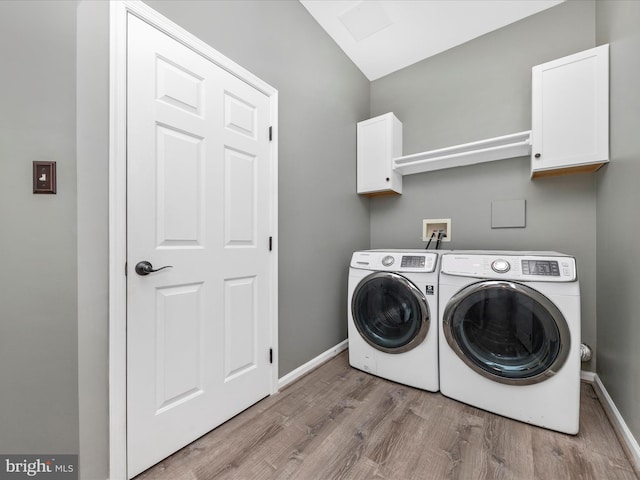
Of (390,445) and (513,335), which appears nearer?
(390,445)

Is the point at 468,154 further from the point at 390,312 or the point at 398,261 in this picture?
the point at 390,312

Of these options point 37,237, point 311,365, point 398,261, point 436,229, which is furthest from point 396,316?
point 37,237

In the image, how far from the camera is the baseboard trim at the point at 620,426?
115 cm

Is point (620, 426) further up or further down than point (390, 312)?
further down

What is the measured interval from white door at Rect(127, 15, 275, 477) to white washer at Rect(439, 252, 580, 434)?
1.14m

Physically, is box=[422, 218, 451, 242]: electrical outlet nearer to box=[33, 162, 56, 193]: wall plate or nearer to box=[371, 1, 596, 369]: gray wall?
box=[371, 1, 596, 369]: gray wall

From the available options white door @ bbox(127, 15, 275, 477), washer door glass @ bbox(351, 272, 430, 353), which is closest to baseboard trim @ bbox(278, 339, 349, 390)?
white door @ bbox(127, 15, 275, 477)

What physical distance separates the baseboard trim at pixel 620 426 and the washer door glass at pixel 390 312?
929mm

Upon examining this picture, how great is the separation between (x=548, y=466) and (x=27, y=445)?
2028 millimetres

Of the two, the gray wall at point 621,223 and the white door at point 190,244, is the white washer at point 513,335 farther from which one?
the white door at point 190,244

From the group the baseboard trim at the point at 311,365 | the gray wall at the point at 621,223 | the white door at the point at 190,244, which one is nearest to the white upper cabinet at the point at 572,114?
the gray wall at the point at 621,223

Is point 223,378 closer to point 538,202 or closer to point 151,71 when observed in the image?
point 151,71

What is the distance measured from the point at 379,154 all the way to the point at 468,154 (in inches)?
27.9

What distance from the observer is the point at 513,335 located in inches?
57.1
